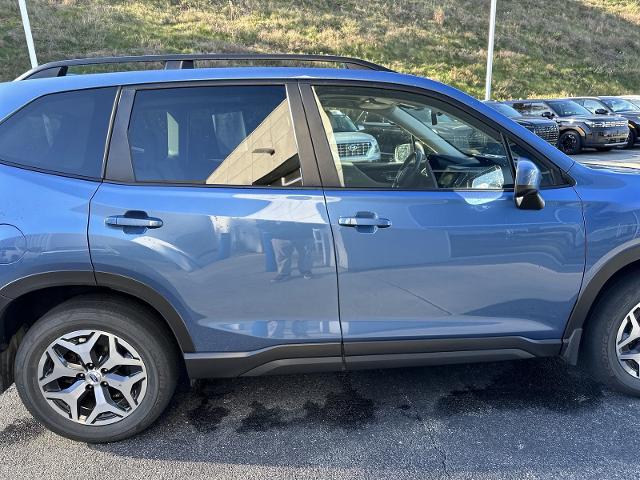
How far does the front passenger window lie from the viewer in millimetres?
2488

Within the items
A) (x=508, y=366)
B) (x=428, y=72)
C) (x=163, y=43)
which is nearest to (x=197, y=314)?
(x=508, y=366)

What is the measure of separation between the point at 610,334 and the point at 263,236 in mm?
1980

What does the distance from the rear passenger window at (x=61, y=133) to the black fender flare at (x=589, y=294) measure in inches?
101

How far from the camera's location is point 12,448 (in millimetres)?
2531

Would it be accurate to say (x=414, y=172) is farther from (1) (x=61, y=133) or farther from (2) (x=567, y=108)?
(2) (x=567, y=108)

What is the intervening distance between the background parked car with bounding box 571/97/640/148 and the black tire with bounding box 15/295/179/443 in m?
15.3

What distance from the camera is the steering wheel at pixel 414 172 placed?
8.21ft

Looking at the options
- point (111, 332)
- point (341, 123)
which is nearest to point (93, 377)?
point (111, 332)

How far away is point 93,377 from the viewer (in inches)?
97.7

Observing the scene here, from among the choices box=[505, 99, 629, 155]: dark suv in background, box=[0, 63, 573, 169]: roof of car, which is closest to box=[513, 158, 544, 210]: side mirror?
box=[0, 63, 573, 169]: roof of car

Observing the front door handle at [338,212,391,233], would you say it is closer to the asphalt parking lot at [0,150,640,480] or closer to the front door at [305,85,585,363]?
the front door at [305,85,585,363]

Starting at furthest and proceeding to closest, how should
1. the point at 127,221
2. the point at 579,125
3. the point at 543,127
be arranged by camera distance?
1. the point at 579,125
2. the point at 543,127
3. the point at 127,221

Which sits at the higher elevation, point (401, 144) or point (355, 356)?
point (401, 144)

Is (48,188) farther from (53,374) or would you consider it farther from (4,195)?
(53,374)
